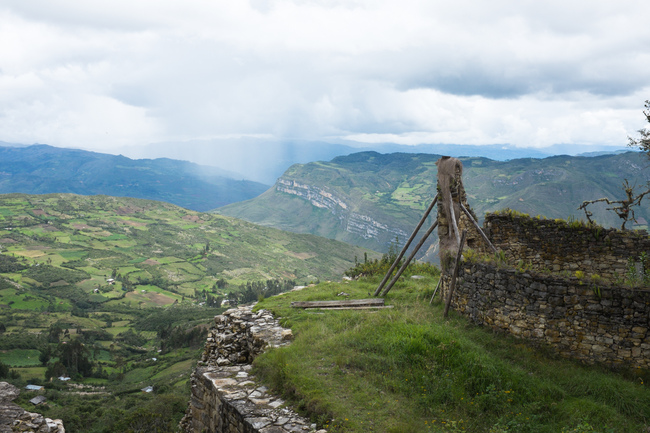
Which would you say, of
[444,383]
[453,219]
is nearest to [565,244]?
[453,219]

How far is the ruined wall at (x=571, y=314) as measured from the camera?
26.6ft

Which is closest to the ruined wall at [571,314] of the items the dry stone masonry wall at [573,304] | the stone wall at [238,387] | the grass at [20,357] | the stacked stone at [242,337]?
the dry stone masonry wall at [573,304]

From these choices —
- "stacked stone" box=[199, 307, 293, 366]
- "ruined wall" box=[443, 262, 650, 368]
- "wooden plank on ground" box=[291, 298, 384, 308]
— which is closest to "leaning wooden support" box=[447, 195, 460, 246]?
"ruined wall" box=[443, 262, 650, 368]

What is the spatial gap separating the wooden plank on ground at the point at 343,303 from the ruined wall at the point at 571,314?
3.66 metres

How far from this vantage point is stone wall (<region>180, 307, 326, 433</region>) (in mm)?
7598

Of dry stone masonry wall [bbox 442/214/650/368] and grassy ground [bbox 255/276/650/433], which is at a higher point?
dry stone masonry wall [bbox 442/214/650/368]

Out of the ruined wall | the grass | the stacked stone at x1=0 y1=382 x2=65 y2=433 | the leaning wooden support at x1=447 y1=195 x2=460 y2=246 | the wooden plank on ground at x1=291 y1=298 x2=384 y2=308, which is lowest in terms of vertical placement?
the grass

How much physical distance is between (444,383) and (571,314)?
11.3 feet

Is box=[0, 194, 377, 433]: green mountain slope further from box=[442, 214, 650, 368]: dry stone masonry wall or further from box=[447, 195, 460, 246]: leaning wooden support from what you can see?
box=[442, 214, 650, 368]: dry stone masonry wall

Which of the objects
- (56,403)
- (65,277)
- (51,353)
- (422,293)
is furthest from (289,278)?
(422,293)

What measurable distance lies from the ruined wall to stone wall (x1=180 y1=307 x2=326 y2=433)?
557 centimetres

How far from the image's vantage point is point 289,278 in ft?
548

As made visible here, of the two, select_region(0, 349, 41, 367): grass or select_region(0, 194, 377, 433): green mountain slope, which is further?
select_region(0, 349, 41, 367): grass

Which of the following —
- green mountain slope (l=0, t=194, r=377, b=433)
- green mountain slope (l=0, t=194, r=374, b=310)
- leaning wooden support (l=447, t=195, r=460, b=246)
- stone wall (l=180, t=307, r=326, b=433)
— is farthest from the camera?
green mountain slope (l=0, t=194, r=374, b=310)
